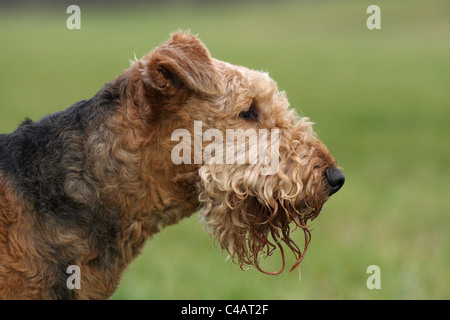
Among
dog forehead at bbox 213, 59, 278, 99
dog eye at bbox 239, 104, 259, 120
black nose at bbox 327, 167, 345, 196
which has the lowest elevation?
black nose at bbox 327, 167, 345, 196

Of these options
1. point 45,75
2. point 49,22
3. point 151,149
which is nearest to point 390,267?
point 151,149

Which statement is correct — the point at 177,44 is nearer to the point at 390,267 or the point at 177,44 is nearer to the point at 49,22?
the point at 390,267

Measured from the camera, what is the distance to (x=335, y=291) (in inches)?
216

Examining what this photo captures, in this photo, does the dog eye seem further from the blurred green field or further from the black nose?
the blurred green field

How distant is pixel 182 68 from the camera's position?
3096mm

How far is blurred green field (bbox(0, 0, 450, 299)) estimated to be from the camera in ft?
18.5

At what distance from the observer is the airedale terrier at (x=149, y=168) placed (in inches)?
119

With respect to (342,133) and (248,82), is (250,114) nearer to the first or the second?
(248,82)

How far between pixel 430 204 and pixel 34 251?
264 inches

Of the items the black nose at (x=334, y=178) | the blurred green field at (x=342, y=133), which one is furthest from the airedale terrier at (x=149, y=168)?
the blurred green field at (x=342, y=133)

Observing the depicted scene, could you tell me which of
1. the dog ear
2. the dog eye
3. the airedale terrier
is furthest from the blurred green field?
the dog ear

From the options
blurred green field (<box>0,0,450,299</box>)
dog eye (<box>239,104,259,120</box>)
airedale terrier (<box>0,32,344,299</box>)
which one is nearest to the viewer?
airedale terrier (<box>0,32,344,299</box>)

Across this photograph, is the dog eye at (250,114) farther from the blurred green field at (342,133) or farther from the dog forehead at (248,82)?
the blurred green field at (342,133)

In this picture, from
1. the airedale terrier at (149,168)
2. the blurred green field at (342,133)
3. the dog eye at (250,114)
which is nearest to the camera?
the airedale terrier at (149,168)
